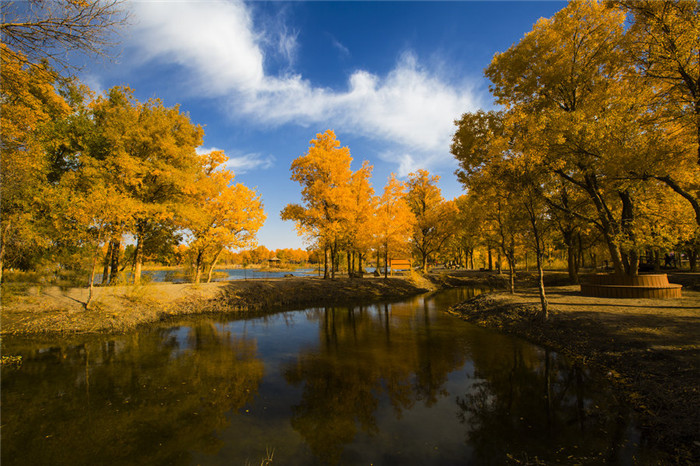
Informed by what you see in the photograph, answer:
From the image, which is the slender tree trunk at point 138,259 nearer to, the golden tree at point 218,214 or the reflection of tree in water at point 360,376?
the golden tree at point 218,214

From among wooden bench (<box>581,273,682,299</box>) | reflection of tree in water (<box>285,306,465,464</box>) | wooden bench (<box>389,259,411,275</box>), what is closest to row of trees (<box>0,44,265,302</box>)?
reflection of tree in water (<box>285,306,465,464</box>)

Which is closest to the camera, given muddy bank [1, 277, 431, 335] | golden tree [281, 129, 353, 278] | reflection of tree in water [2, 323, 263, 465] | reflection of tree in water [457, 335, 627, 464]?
reflection of tree in water [457, 335, 627, 464]

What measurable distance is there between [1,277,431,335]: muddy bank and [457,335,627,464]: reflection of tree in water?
14681 mm

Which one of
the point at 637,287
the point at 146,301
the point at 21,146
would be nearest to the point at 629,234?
the point at 637,287

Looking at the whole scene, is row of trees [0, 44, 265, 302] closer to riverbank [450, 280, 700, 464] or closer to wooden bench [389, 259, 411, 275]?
riverbank [450, 280, 700, 464]

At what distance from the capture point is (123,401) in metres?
6.53

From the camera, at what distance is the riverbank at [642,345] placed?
511cm

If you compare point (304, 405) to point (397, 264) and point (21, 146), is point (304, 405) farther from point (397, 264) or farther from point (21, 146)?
point (397, 264)

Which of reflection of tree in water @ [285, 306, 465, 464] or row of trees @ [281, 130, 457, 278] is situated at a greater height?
row of trees @ [281, 130, 457, 278]

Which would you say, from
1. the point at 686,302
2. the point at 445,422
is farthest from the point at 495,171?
the point at 445,422

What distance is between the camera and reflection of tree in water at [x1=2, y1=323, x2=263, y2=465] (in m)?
4.87

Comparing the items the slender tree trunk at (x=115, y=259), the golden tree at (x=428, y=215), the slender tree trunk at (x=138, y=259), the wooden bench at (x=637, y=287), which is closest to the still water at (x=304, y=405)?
the wooden bench at (x=637, y=287)

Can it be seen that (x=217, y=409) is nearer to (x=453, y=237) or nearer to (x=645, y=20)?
(x=645, y=20)

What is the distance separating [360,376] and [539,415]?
4.24 meters
